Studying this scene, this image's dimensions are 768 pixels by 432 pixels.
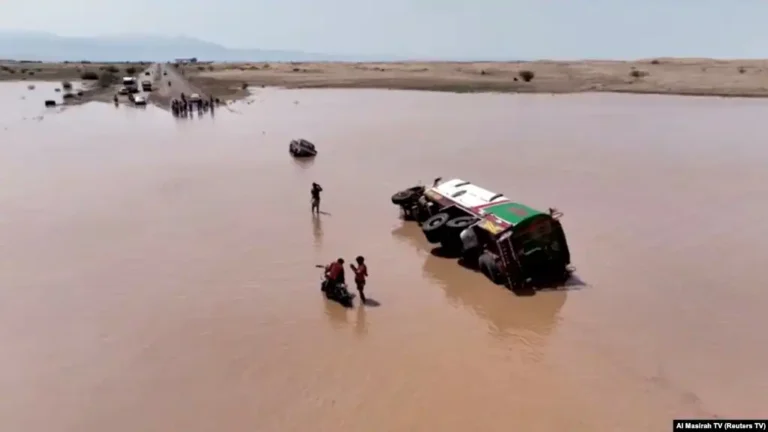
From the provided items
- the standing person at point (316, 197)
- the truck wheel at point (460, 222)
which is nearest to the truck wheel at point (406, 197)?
the standing person at point (316, 197)

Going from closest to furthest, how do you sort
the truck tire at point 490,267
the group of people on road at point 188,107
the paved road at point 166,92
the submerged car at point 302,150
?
the truck tire at point 490,267, the submerged car at point 302,150, the group of people on road at point 188,107, the paved road at point 166,92

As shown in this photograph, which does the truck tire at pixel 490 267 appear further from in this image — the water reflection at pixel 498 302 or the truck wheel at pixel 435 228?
the truck wheel at pixel 435 228

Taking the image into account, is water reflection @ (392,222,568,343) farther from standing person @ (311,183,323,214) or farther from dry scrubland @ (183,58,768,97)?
dry scrubland @ (183,58,768,97)

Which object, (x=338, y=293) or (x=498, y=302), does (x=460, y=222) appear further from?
(x=338, y=293)

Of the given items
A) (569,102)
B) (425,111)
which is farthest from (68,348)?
(569,102)

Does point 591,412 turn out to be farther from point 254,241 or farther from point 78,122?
point 78,122
